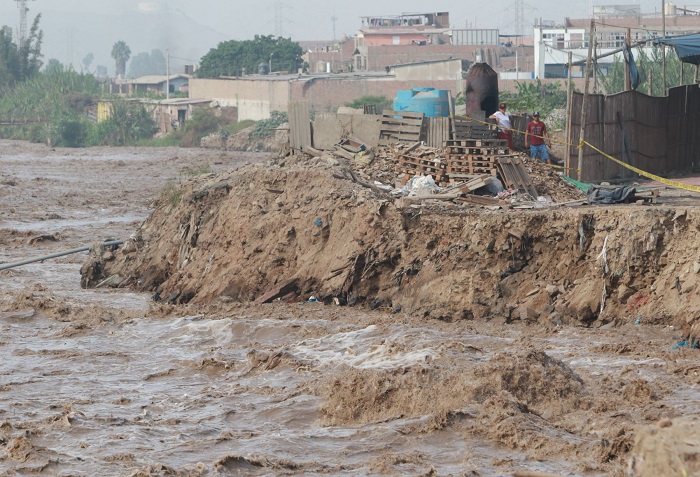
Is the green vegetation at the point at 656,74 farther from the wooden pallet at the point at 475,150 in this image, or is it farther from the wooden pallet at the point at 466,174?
the wooden pallet at the point at 466,174

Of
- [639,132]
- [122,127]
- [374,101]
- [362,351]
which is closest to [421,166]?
[639,132]

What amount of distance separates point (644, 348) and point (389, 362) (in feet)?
9.67

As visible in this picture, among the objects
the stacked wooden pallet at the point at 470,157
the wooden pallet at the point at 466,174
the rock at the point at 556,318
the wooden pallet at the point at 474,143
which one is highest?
the wooden pallet at the point at 474,143

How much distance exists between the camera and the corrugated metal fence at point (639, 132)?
18.9 meters

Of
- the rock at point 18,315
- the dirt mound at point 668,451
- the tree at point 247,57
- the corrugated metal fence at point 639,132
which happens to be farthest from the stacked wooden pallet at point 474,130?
the tree at point 247,57

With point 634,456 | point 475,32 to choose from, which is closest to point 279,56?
point 475,32

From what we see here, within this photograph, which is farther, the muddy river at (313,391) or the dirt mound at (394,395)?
the dirt mound at (394,395)

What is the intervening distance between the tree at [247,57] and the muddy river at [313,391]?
6714 cm

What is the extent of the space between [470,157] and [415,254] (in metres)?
3.25

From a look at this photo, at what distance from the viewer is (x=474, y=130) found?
19.6 metres

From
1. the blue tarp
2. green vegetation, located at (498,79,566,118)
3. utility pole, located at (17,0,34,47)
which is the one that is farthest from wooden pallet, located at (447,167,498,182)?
utility pole, located at (17,0,34,47)

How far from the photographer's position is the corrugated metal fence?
18.9 metres

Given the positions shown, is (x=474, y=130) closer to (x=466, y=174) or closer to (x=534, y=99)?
(x=466, y=174)

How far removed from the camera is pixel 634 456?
5.87m
